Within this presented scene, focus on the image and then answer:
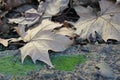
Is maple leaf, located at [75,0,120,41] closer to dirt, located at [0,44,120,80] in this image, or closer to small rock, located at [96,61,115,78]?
dirt, located at [0,44,120,80]

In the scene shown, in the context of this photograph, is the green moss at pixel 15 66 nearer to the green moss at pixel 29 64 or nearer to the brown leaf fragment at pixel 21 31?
the green moss at pixel 29 64

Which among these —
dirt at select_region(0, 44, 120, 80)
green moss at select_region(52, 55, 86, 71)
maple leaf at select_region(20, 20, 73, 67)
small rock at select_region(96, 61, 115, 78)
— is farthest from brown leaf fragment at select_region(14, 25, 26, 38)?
small rock at select_region(96, 61, 115, 78)

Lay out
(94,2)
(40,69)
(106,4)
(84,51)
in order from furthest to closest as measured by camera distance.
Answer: (94,2) → (106,4) → (84,51) → (40,69)

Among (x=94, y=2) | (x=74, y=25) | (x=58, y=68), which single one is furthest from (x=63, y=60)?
(x=94, y=2)

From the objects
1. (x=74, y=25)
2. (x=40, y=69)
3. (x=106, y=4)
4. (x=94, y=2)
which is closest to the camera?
(x=40, y=69)

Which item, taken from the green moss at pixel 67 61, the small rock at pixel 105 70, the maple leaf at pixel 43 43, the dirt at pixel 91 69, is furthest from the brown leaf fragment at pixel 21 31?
the small rock at pixel 105 70

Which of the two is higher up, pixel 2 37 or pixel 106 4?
pixel 106 4

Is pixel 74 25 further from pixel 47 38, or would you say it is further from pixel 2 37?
pixel 2 37
